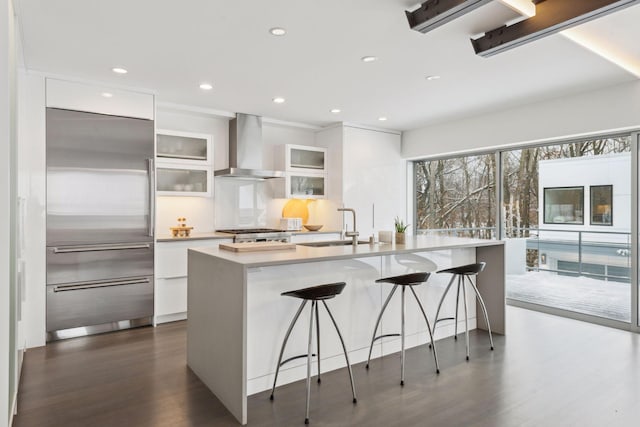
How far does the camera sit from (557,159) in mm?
4844

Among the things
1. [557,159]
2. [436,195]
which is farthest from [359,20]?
[436,195]

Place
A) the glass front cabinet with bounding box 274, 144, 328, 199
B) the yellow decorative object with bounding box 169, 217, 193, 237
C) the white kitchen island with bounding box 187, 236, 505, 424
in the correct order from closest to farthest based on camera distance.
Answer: the white kitchen island with bounding box 187, 236, 505, 424 < the yellow decorative object with bounding box 169, 217, 193, 237 < the glass front cabinet with bounding box 274, 144, 328, 199

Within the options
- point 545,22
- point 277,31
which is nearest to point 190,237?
point 277,31

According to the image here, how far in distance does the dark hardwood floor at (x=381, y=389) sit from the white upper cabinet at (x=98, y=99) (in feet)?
7.36

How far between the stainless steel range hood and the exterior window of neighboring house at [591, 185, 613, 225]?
3684mm

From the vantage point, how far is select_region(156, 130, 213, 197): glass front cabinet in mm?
4613

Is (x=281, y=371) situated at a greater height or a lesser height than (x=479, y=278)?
lesser

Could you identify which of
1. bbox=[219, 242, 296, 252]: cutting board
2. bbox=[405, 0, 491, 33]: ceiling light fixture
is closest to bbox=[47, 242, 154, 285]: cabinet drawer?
bbox=[219, 242, 296, 252]: cutting board

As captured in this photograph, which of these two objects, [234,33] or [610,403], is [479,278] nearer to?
[610,403]

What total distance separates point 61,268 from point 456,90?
14.1 feet

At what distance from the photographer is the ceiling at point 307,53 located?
260cm

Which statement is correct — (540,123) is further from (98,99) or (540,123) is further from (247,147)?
(98,99)

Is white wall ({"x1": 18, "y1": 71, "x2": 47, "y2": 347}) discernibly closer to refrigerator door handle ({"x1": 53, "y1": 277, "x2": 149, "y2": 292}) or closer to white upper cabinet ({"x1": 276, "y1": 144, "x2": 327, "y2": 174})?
refrigerator door handle ({"x1": 53, "y1": 277, "x2": 149, "y2": 292})

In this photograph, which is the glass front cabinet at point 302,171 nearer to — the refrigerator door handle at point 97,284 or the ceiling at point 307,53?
the ceiling at point 307,53
